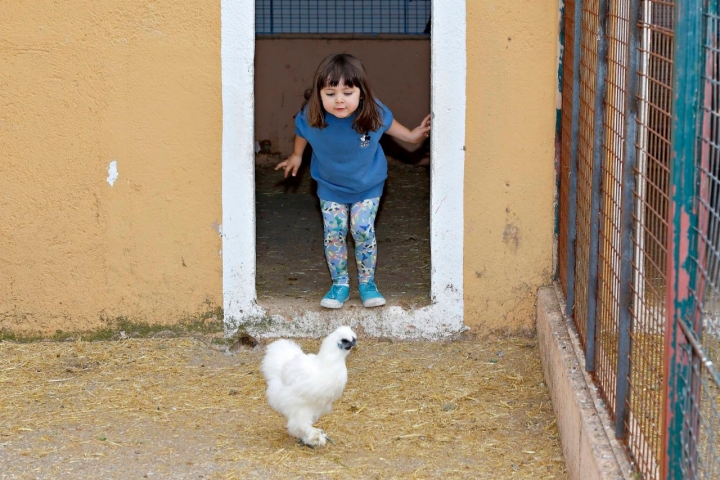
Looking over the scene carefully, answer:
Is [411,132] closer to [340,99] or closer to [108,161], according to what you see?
[340,99]

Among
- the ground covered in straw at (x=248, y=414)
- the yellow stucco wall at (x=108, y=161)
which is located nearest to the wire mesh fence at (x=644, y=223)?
the ground covered in straw at (x=248, y=414)

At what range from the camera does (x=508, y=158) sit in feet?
18.4

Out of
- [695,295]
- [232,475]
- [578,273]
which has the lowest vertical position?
[232,475]

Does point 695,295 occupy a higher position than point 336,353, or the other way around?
point 695,295

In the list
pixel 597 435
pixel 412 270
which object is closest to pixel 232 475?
pixel 597 435

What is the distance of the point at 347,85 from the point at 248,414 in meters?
1.86

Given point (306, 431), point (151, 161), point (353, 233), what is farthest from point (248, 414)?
point (151, 161)

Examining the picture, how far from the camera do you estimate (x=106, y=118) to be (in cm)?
559

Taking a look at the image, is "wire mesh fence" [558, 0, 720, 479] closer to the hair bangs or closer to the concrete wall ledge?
the concrete wall ledge

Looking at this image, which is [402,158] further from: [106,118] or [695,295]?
[695,295]

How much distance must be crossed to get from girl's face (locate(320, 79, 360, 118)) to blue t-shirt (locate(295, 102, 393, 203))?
0.12 meters

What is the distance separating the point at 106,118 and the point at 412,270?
2.34 m

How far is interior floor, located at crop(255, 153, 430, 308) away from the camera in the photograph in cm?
630

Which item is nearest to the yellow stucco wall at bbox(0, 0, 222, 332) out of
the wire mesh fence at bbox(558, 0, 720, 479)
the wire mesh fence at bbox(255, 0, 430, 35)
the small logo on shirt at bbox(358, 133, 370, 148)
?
the small logo on shirt at bbox(358, 133, 370, 148)
